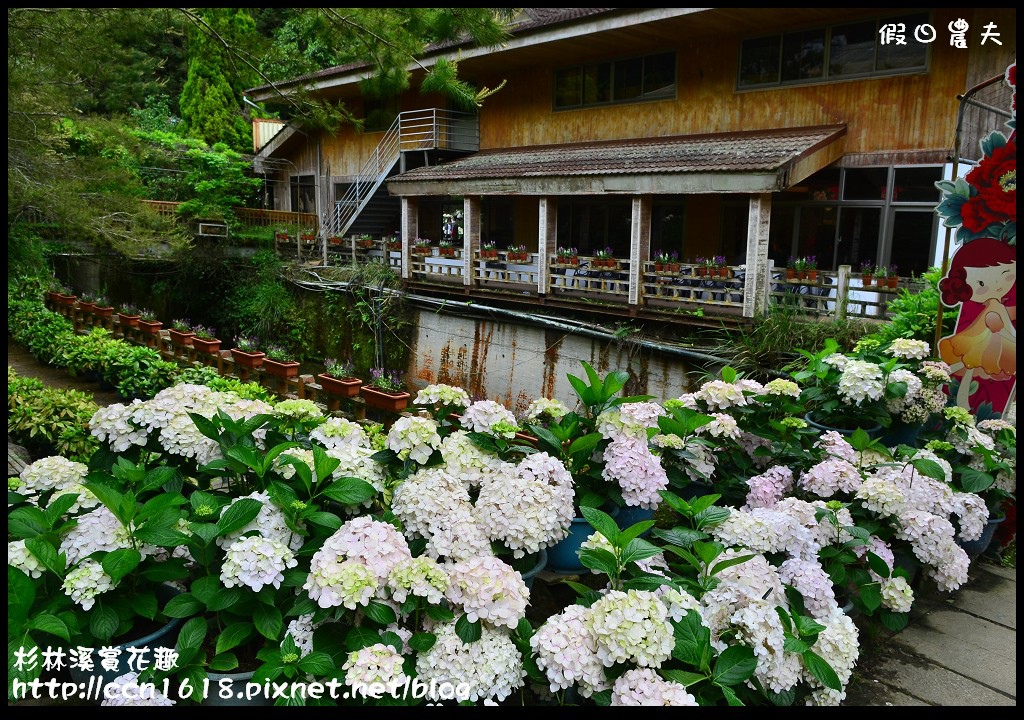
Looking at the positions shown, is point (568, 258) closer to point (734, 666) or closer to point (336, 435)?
point (336, 435)

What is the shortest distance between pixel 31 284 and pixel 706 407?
14.5 metres

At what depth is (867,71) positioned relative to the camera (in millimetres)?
11945

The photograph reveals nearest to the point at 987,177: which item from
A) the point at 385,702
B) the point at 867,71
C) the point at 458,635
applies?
the point at 458,635

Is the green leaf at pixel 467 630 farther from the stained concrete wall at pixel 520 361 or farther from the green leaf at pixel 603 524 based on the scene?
the stained concrete wall at pixel 520 361

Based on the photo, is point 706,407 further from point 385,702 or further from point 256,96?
point 256,96

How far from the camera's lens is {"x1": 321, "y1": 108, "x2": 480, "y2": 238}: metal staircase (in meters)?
17.9

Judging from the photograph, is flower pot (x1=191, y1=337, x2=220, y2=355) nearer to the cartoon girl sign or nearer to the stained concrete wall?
the stained concrete wall

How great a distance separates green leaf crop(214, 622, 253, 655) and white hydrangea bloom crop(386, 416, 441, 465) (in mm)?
913

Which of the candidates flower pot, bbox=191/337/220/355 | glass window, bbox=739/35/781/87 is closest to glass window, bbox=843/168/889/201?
glass window, bbox=739/35/781/87

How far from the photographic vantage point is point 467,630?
7.46 feet

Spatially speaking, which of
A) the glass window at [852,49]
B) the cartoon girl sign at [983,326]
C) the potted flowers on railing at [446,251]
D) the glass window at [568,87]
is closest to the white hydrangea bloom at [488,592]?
the cartoon girl sign at [983,326]

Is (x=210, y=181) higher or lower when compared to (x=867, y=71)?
lower

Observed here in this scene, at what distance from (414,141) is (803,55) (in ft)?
30.3

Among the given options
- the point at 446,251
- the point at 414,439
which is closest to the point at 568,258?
the point at 446,251
